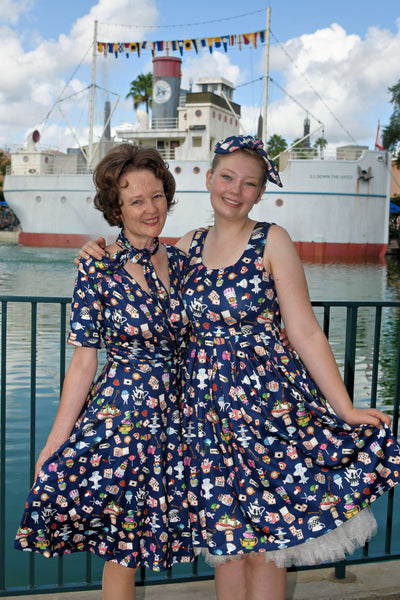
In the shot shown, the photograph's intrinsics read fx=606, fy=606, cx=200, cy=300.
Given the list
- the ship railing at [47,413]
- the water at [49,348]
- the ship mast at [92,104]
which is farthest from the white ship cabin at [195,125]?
the ship railing at [47,413]

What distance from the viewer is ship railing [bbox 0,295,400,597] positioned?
235 centimetres

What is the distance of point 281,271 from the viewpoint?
1.94 meters

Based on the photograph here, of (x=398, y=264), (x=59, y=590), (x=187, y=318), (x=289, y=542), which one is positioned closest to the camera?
(x=289, y=542)

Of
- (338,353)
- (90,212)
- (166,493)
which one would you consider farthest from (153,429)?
(90,212)

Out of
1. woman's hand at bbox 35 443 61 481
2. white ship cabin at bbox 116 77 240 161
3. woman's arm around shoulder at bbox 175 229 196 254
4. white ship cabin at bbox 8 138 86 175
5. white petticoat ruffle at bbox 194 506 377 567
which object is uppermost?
white ship cabin at bbox 116 77 240 161

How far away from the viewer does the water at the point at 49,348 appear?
4.43m

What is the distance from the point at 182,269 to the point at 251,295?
0.29 m

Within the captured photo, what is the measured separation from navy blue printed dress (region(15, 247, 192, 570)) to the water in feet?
7.46

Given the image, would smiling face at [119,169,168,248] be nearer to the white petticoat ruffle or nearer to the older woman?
the older woman

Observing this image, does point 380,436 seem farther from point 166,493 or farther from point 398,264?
point 398,264

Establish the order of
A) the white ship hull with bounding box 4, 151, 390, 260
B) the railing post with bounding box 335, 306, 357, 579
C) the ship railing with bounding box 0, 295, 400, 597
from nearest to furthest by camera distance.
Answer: the ship railing with bounding box 0, 295, 400, 597 → the railing post with bounding box 335, 306, 357, 579 → the white ship hull with bounding box 4, 151, 390, 260

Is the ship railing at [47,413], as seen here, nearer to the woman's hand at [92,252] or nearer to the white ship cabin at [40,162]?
the woman's hand at [92,252]

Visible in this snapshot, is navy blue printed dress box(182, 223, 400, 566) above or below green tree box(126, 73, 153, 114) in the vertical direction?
below

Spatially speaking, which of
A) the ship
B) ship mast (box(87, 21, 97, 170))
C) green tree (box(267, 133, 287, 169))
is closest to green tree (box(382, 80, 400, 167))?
the ship
